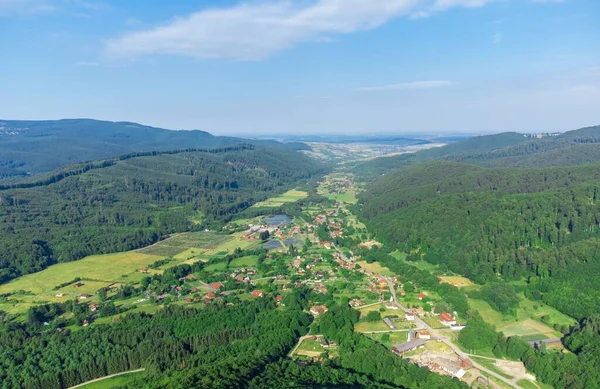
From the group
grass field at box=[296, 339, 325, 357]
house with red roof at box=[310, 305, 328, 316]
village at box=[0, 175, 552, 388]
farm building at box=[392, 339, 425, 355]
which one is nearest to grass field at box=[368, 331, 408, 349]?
village at box=[0, 175, 552, 388]

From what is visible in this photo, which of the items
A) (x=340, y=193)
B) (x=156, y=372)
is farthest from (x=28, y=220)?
(x=340, y=193)

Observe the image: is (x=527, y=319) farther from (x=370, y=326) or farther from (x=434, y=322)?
(x=370, y=326)

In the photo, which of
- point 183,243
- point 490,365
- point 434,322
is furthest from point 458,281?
point 183,243

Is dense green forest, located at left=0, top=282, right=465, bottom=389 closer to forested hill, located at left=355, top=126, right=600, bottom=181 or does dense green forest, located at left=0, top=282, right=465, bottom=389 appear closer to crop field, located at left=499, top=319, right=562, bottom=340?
crop field, located at left=499, top=319, right=562, bottom=340

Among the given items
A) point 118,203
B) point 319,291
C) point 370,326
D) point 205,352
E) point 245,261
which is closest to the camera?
point 205,352

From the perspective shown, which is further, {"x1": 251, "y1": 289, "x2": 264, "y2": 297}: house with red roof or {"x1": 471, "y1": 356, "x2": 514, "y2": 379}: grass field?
{"x1": 251, "y1": 289, "x2": 264, "y2": 297}: house with red roof

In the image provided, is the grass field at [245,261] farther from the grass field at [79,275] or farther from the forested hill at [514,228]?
the forested hill at [514,228]

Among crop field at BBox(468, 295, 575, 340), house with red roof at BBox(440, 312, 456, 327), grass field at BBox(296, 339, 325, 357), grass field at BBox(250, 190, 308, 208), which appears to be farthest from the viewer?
grass field at BBox(250, 190, 308, 208)
